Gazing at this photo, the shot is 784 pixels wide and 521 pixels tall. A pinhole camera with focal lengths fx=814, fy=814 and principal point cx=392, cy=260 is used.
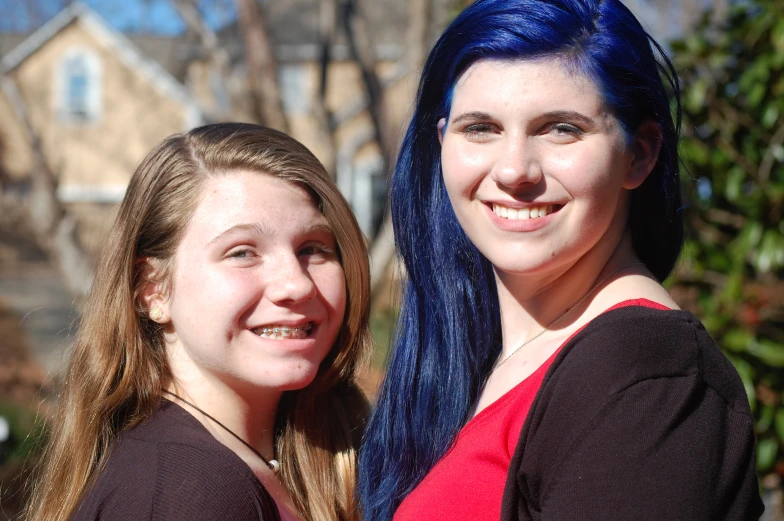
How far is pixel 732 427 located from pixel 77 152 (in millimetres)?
19276

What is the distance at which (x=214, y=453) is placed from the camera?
187 centimetres

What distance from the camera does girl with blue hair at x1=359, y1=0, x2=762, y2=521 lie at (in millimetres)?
1366

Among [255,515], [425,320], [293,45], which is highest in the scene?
[293,45]

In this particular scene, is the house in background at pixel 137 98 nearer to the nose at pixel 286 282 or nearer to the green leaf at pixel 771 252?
the green leaf at pixel 771 252

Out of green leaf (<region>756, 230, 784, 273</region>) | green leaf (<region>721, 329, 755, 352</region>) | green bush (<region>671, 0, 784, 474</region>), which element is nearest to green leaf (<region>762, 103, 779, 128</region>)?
green bush (<region>671, 0, 784, 474</region>)

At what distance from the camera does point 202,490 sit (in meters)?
1.78

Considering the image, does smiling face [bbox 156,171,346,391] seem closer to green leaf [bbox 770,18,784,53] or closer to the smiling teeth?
the smiling teeth

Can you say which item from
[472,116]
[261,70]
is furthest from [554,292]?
[261,70]

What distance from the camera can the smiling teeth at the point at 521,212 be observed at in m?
1.72

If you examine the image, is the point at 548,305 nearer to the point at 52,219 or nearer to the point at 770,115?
the point at 770,115

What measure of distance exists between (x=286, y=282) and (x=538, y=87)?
0.78 m

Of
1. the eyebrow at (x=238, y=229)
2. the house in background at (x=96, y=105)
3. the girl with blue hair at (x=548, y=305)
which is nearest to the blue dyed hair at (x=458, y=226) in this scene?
the girl with blue hair at (x=548, y=305)

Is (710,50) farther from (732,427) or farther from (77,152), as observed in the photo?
(77,152)

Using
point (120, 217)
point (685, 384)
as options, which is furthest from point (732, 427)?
point (120, 217)
